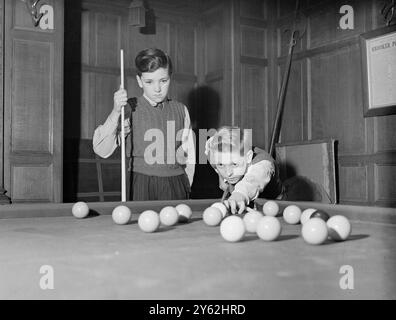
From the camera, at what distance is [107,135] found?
3.29m

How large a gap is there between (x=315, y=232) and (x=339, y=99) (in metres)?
3.29

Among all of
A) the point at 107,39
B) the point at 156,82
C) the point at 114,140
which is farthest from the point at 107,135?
the point at 107,39

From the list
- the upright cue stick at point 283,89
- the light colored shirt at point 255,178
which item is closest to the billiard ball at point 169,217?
the light colored shirt at point 255,178

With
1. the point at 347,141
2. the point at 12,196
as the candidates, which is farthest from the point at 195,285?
the point at 347,141

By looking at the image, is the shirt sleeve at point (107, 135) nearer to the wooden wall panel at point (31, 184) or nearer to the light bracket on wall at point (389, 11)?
the wooden wall panel at point (31, 184)

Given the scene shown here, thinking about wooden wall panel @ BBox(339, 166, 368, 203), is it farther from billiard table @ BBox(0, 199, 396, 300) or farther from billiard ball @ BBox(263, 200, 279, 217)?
billiard table @ BBox(0, 199, 396, 300)

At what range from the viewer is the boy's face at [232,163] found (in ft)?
8.93

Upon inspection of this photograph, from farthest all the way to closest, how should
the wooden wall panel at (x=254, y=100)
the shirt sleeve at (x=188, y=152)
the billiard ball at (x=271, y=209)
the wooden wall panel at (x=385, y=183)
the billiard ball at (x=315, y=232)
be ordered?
the wooden wall panel at (x=254, y=100) → the wooden wall panel at (x=385, y=183) → the shirt sleeve at (x=188, y=152) → the billiard ball at (x=271, y=209) → the billiard ball at (x=315, y=232)

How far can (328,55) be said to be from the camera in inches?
183

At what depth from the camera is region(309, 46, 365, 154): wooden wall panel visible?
14.2 feet

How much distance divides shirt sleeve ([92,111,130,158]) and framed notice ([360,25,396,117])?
2.07 metres

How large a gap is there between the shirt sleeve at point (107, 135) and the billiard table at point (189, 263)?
4.52ft

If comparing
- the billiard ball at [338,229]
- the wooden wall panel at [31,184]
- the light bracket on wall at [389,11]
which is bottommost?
the billiard ball at [338,229]
